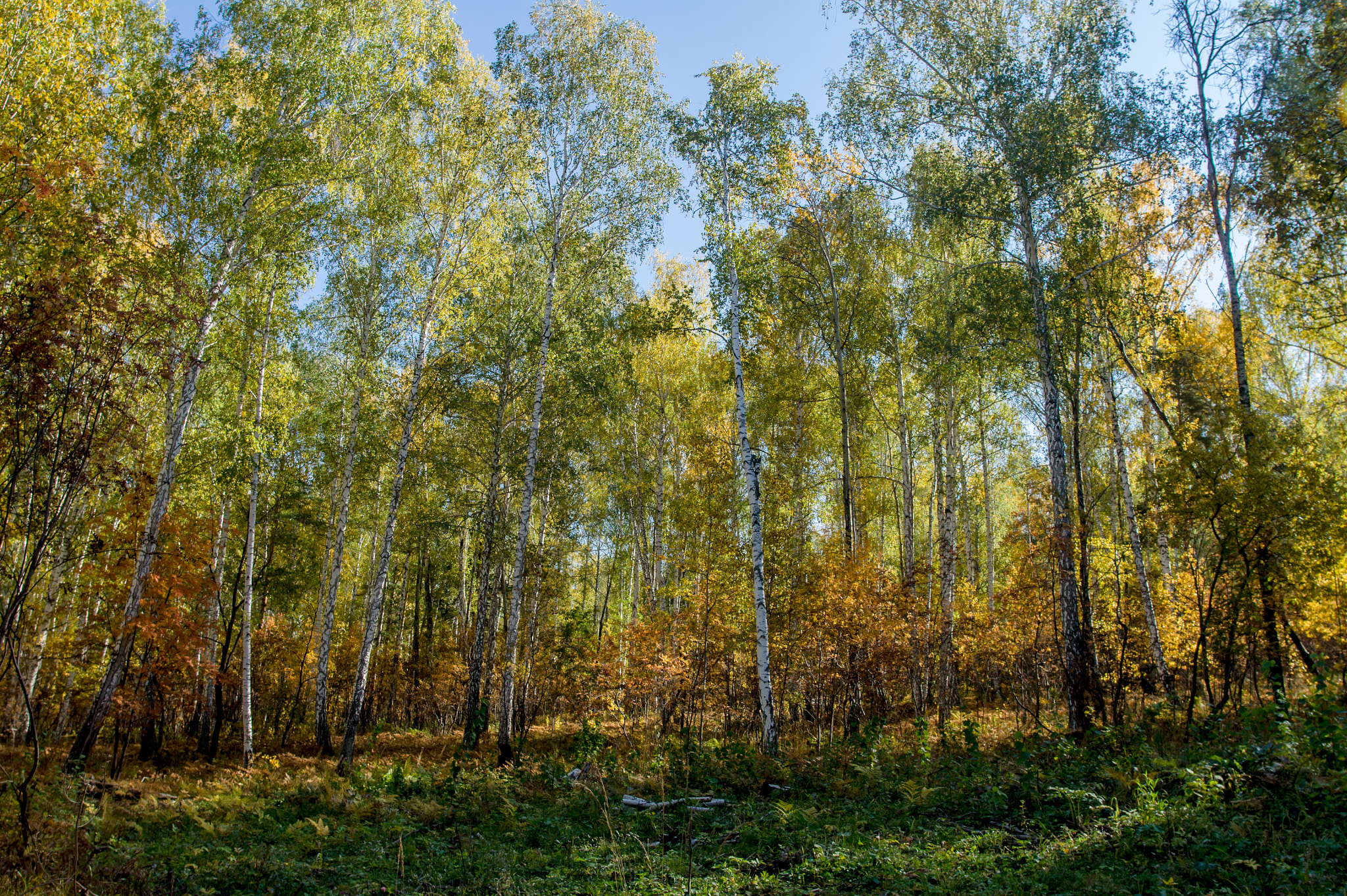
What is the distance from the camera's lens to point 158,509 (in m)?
9.49

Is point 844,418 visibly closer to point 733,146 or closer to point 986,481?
point 733,146

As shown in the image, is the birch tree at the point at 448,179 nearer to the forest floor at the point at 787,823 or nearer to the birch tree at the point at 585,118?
the birch tree at the point at 585,118

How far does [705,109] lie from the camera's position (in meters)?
12.6

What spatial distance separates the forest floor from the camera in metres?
4.41

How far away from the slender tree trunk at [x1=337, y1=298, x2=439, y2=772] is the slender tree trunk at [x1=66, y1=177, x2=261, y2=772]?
3185mm

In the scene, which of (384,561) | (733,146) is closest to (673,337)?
(733,146)

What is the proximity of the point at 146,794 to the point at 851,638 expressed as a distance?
1094 cm

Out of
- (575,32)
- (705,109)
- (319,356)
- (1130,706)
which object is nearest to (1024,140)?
(705,109)

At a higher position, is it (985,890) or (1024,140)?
(1024,140)

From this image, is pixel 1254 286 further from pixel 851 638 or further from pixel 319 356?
pixel 319 356

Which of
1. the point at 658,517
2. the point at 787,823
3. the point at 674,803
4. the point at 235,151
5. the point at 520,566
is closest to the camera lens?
the point at 787,823

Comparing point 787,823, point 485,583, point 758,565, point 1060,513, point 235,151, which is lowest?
point 787,823

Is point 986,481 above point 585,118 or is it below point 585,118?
below

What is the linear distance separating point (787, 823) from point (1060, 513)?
6.59 metres
